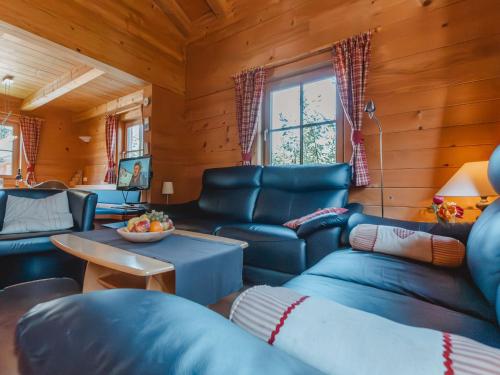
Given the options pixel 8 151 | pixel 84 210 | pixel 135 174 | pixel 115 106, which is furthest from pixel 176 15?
pixel 8 151

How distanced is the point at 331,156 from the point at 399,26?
1.31 meters

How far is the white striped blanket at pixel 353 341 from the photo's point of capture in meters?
0.26

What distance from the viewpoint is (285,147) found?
3.11 metres

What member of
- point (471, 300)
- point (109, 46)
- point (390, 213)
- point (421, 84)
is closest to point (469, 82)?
point (421, 84)

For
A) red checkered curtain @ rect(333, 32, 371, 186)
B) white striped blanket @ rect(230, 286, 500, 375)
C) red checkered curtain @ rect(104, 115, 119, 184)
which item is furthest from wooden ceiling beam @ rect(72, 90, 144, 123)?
white striped blanket @ rect(230, 286, 500, 375)

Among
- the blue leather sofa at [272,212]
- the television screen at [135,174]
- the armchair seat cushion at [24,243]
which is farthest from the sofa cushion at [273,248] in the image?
the television screen at [135,174]

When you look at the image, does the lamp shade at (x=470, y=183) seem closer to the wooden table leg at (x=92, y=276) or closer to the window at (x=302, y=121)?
the window at (x=302, y=121)

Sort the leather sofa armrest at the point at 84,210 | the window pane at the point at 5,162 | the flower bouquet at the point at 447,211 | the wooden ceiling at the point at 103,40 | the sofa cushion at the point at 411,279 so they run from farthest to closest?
the window pane at the point at 5,162, the wooden ceiling at the point at 103,40, the leather sofa armrest at the point at 84,210, the flower bouquet at the point at 447,211, the sofa cushion at the point at 411,279

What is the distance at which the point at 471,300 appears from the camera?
32.7 inches

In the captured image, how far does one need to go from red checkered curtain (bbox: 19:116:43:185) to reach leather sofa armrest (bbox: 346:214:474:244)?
573 centimetres

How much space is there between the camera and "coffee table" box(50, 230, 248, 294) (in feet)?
3.67

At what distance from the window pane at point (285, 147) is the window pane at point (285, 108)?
0.10 meters

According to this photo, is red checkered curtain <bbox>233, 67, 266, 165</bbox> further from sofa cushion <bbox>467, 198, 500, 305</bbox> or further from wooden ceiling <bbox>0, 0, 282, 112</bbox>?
sofa cushion <bbox>467, 198, 500, 305</bbox>

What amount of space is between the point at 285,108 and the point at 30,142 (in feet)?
16.0
